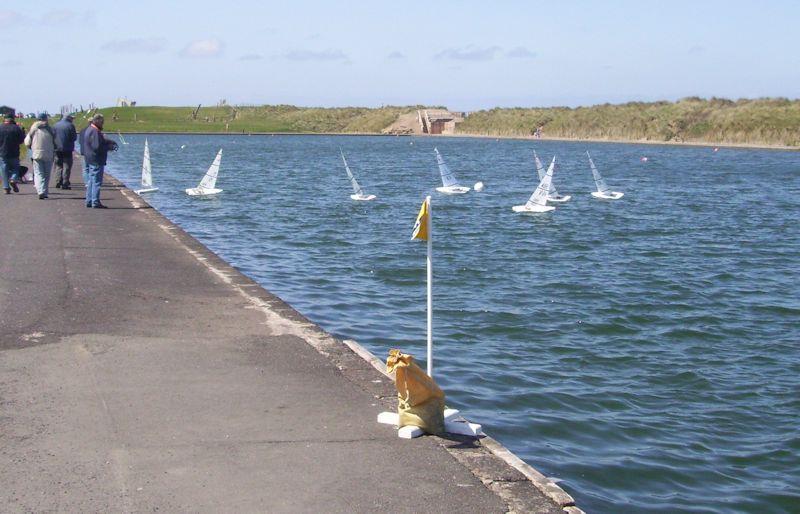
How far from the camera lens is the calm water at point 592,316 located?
9.16 metres

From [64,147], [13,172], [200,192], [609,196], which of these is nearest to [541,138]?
[609,196]

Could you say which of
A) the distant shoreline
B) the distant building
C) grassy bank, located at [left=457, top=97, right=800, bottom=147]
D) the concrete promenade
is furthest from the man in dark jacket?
the distant building

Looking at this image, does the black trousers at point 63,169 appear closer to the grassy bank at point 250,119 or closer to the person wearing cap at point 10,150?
the person wearing cap at point 10,150

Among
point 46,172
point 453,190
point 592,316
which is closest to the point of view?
point 592,316

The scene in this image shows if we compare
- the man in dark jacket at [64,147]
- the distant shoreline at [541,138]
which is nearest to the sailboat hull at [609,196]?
the man in dark jacket at [64,147]

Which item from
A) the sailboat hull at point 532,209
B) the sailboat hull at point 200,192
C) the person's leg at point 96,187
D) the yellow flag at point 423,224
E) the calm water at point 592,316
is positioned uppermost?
the yellow flag at point 423,224

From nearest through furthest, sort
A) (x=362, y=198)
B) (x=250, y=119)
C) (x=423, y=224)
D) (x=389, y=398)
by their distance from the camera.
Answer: (x=423, y=224) < (x=389, y=398) < (x=362, y=198) < (x=250, y=119)

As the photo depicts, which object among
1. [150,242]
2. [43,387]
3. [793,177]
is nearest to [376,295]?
[150,242]

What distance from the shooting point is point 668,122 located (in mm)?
107688

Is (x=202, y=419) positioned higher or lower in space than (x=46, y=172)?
lower

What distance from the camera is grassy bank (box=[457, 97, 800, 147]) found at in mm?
93812

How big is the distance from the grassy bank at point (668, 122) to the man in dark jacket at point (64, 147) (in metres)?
75.7

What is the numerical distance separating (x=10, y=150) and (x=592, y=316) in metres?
13.4

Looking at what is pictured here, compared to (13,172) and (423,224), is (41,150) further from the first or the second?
(423,224)
